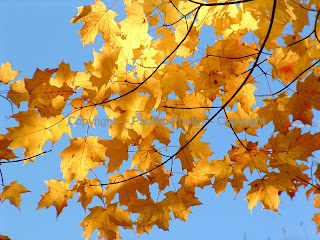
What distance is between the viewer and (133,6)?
196cm

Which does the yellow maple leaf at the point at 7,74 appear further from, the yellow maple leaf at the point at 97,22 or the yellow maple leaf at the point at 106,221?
the yellow maple leaf at the point at 106,221

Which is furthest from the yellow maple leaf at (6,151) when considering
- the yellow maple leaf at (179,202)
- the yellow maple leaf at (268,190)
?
the yellow maple leaf at (268,190)

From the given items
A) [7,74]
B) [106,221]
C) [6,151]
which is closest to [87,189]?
[106,221]

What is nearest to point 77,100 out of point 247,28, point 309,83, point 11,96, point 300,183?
point 11,96

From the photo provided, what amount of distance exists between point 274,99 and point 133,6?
1114 mm

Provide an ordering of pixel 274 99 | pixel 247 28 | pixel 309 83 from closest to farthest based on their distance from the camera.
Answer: pixel 309 83 < pixel 274 99 < pixel 247 28

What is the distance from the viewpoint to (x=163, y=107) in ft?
7.11

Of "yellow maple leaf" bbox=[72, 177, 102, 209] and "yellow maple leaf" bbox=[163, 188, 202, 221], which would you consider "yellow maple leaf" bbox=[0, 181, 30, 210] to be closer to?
"yellow maple leaf" bbox=[72, 177, 102, 209]

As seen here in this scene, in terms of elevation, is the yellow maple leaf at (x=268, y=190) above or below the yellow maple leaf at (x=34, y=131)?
below

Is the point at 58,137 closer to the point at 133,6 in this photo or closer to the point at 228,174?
the point at 133,6

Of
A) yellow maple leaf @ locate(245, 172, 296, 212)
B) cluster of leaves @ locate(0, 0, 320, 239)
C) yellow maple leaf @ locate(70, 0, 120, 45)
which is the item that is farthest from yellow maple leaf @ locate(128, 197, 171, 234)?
yellow maple leaf @ locate(70, 0, 120, 45)

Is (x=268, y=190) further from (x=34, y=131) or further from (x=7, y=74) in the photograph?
(x=7, y=74)

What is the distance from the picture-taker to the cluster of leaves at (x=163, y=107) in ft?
6.50

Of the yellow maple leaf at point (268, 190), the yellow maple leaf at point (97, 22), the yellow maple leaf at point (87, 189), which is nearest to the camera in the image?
the yellow maple leaf at point (97, 22)
